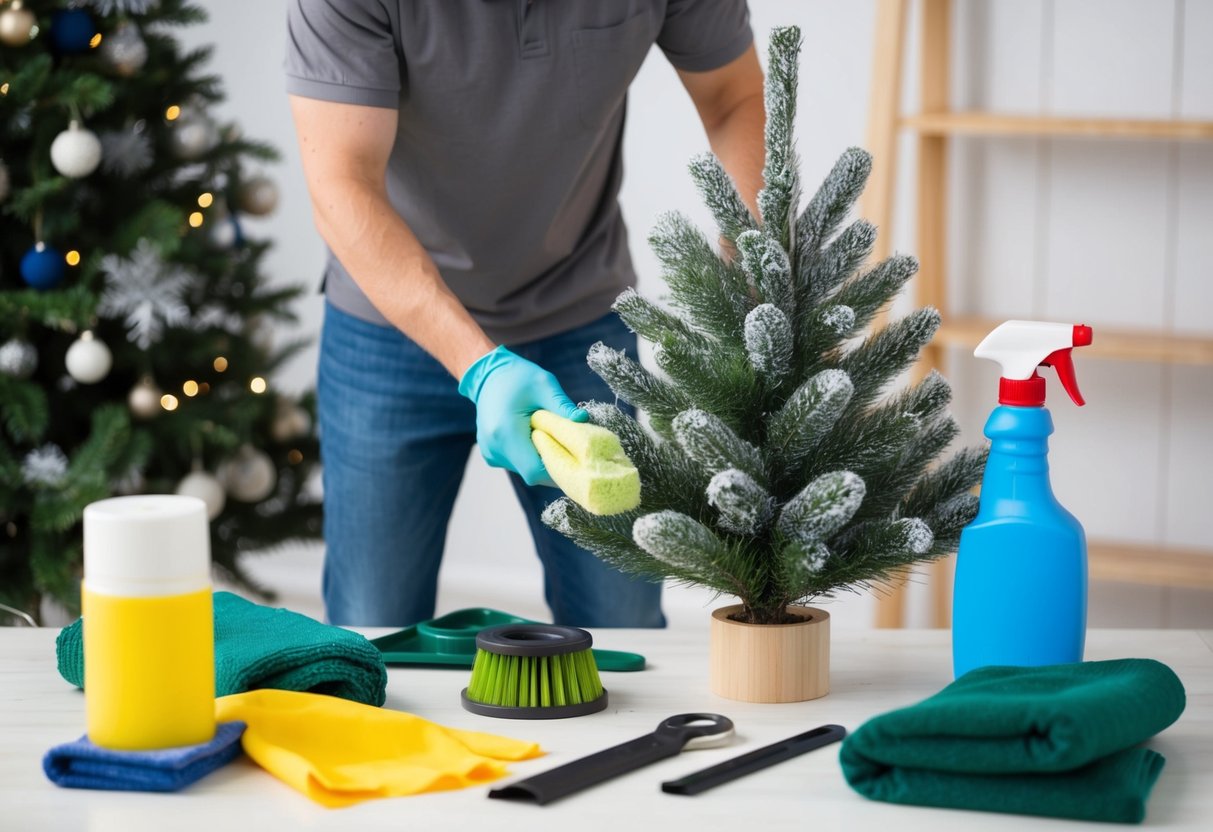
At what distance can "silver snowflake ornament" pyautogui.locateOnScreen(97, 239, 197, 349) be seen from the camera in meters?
2.26

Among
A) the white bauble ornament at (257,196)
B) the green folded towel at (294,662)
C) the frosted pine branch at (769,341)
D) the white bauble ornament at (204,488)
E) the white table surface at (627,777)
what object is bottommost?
the white bauble ornament at (204,488)

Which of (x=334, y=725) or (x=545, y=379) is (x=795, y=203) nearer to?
(x=545, y=379)

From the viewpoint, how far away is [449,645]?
1078 mm

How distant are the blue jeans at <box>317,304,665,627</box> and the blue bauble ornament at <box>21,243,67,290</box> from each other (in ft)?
2.54

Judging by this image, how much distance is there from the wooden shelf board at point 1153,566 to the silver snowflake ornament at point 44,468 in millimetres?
1736

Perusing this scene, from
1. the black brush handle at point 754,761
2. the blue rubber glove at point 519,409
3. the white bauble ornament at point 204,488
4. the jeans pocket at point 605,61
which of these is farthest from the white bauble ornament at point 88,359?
the black brush handle at point 754,761

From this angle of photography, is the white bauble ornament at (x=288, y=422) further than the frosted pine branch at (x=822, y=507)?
Yes

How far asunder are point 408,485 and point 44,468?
899mm

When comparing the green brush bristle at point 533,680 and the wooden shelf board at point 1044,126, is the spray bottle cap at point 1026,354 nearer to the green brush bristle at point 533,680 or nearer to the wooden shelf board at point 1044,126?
the green brush bristle at point 533,680

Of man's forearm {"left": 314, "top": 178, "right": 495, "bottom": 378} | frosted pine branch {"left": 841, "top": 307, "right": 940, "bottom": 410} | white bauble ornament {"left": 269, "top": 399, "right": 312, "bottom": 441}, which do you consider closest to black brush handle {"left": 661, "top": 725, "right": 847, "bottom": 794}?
frosted pine branch {"left": 841, "top": 307, "right": 940, "bottom": 410}

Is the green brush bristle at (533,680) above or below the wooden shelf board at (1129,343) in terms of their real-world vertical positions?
below

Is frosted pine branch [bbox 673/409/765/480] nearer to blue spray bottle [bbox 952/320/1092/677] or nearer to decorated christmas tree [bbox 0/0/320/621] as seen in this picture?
blue spray bottle [bbox 952/320/1092/677]

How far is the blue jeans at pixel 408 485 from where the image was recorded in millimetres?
1606

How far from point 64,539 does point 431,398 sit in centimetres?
99
